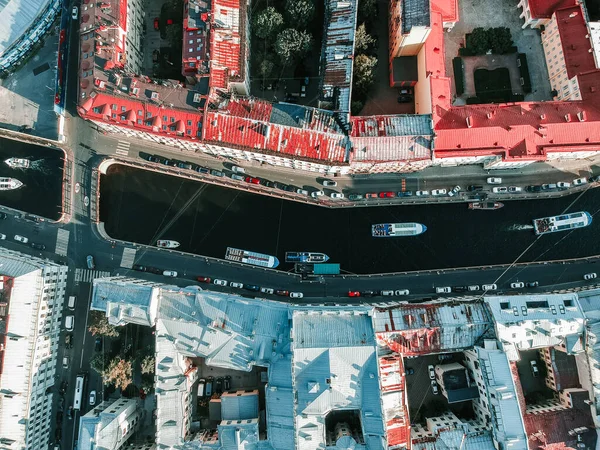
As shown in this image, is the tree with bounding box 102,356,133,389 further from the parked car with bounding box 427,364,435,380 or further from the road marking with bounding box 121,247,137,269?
the parked car with bounding box 427,364,435,380

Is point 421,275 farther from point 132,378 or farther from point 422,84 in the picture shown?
point 132,378

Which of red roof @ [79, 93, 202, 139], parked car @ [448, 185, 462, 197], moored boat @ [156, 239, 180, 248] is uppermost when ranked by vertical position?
red roof @ [79, 93, 202, 139]

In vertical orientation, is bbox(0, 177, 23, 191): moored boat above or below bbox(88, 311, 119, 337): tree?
above

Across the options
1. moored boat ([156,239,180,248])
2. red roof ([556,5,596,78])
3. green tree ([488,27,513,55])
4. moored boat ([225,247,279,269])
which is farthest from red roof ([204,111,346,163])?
red roof ([556,5,596,78])

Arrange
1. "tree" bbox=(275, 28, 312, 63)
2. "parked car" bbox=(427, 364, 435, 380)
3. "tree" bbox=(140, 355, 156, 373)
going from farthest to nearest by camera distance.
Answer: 1. "parked car" bbox=(427, 364, 435, 380)
2. "tree" bbox=(275, 28, 312, 63)
3. "tree" bbox=(140, 355, 156, 373)

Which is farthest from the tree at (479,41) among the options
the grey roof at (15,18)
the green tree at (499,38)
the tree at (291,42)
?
the grey roof at (15,18)

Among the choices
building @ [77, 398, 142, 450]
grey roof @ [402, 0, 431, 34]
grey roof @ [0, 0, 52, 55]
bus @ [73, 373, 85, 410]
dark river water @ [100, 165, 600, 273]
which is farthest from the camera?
dark river water @ [100, 165, 600, 273]

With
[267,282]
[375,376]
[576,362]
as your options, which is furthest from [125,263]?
[576,362]

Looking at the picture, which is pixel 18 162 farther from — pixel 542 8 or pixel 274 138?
pixel 542 8
